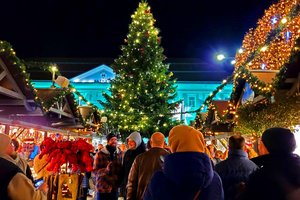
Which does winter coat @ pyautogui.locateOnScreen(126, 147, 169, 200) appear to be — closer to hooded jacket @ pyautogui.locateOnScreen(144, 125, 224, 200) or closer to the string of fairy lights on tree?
Answer: hooded jacket @ pyautogui.locateOnScreen(144, 125, 224, 200)

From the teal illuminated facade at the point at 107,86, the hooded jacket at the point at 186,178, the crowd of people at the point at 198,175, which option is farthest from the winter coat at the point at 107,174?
the teal illuminated facade at the point at 107,86

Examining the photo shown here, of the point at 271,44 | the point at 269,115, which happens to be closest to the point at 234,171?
the point at 269,115

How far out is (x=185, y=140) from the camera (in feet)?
9.03

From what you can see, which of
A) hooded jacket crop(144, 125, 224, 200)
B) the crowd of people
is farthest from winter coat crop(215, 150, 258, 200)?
hooded jacket crop(144, 125, 224, 200)

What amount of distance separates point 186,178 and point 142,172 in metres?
2.41

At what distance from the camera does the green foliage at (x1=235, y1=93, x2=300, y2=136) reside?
6281 millimetres

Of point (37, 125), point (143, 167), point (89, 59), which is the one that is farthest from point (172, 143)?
point (89, 59)

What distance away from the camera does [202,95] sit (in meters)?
45.1

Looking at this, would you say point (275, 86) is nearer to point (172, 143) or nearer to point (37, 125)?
point (172, 143)

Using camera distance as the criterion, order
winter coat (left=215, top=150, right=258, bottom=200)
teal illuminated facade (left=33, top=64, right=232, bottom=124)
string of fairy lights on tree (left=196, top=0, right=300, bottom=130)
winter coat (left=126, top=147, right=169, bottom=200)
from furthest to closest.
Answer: teal illuminated facade (left=33, top=64, right=232, bottom=124) → string of fairy lights on tree (left=196, top=0, right=300, bottom=130) → winter coat (left=126, top=147, right=169, bottom=200) → winter coat (left=215, top=150, right=258, bottom=200)

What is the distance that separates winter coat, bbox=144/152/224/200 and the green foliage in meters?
4.16

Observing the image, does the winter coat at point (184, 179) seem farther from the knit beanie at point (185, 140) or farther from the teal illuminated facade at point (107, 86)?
the teal illuminated facade at point (107, 86)

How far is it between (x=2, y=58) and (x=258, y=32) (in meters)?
9.11

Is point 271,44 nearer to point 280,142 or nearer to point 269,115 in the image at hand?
point 269,115
